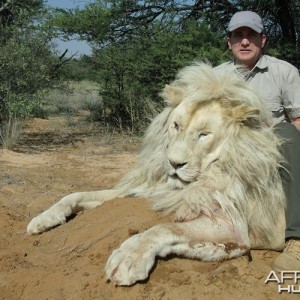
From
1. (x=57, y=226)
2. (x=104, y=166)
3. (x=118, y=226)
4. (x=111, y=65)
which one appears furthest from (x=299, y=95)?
(x=111, y=65)

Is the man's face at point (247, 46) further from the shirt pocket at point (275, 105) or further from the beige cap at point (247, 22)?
the shirt pocket at point (275, 105)

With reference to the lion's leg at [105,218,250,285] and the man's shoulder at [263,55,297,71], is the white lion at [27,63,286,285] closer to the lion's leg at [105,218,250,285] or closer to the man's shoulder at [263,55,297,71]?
the lion's leg at [105,218,250,285]

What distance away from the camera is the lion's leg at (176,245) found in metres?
2.66

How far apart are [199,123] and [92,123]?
34.4ft

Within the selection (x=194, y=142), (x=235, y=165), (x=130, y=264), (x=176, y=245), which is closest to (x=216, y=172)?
(x=235, y=165)

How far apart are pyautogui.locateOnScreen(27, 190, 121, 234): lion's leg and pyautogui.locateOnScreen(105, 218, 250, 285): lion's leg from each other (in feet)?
3.42

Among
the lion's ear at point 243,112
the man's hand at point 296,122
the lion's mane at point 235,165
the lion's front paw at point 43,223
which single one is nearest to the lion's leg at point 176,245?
the lion's mane at point 235,165

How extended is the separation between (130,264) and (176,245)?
1.21ft

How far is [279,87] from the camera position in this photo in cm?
398

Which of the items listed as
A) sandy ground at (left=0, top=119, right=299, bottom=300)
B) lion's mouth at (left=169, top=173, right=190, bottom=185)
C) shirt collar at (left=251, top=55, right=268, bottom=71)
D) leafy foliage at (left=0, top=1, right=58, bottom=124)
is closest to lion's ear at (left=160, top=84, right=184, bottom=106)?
lion's mouth at (left=169, top=173, right=190, bottom=185)

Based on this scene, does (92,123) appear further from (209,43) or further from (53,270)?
(53,270)

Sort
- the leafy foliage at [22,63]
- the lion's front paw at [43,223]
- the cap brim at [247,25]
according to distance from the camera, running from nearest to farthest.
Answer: the lion's front paw at [43,223] < the cap brim at [247,25] < the leafy foliage at [22,63]

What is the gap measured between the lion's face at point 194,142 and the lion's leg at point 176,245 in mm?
345

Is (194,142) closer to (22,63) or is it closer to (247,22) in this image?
(247,22)
